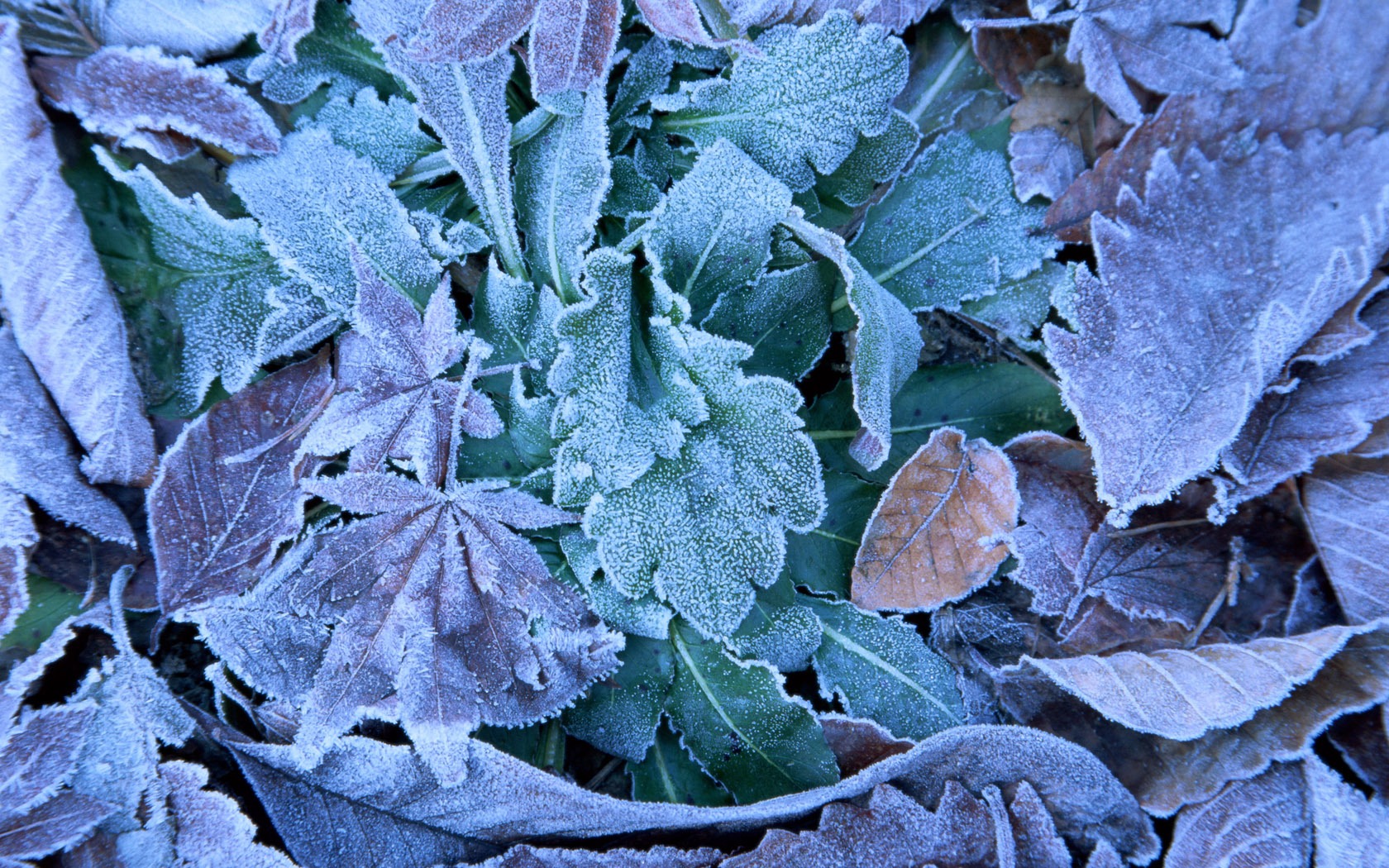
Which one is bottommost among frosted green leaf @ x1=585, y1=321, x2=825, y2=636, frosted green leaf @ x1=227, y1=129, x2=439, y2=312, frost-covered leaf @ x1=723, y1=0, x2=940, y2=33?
frosted green leaf @ x1=585, y1=321, x2=825, y2=636

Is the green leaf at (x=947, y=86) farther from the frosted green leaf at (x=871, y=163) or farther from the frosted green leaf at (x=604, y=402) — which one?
the frosted green leaf at (x=604, y=402)

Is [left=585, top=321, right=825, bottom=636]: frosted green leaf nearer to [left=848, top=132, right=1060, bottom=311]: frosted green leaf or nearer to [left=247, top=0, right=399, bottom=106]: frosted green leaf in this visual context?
[left=848, top=132, right=1060, bottom=311]: frosted green leaf

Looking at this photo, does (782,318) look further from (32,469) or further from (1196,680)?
(32,469)

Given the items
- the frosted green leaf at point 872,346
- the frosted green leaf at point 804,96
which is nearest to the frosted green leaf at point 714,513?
the frosted green leaf at point 872,346

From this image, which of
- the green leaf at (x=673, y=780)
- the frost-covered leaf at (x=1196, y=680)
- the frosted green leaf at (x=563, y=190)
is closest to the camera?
the frost-covered leaf at (x=1196, y=680)

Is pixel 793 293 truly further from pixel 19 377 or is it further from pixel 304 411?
pixel 19 377

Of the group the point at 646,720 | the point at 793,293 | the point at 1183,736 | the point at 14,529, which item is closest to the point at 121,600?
the point at 14,529

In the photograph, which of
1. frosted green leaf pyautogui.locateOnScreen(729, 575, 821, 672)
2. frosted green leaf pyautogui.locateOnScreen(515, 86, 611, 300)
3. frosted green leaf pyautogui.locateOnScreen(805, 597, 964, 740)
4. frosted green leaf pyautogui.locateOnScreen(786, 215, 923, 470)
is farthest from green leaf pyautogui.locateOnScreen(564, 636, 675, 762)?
frosted green leaf pyautogui.locateOnScreen(515, 86, 611, 300)

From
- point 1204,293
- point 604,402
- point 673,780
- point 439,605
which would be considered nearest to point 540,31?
point 604,402
